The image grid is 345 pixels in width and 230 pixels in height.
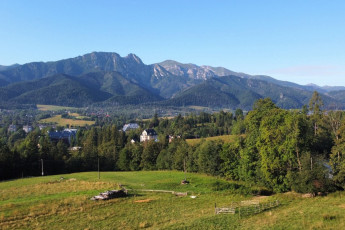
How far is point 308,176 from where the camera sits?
41.5 m

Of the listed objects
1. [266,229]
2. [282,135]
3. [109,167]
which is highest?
[282,135]

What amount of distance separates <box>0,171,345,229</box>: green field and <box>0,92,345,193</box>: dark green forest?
396 centimetres

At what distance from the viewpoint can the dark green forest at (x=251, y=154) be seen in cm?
4388

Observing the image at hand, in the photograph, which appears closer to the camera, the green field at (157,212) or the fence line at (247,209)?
the green field at (157,212)

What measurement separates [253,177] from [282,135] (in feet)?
37.8

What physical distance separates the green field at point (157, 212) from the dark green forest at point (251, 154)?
3956 mm

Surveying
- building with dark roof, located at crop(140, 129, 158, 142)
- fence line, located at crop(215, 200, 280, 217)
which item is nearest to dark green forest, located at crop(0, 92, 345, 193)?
building with dark roof, located at crop(140, 129, 158, 142)

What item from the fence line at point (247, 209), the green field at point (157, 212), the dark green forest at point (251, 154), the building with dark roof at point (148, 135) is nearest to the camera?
the green field at point (157, 212)

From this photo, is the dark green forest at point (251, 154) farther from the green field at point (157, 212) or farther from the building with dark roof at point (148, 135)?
the building with dark roof at point (148, 135)

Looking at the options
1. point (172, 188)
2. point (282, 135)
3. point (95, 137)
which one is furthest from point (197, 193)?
point (95, 137)

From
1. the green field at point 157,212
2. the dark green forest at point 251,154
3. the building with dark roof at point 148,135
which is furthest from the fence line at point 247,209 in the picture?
the building with dark roof at point 148,135

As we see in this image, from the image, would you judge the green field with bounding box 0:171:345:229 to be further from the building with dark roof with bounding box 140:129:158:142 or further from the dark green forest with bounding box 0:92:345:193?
the building with dark roof with bounding box 140:129:158:142

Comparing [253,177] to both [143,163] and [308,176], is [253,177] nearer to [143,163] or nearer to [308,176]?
[308,176]

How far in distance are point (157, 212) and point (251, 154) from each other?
84.5 ft
